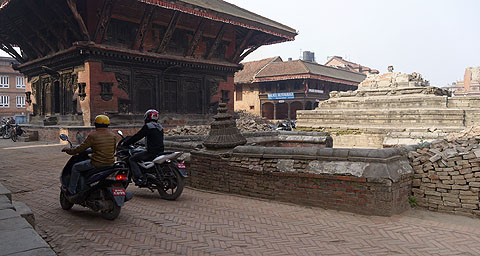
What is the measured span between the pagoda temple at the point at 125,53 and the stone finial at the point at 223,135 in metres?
9.93

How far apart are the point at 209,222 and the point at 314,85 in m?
32.6

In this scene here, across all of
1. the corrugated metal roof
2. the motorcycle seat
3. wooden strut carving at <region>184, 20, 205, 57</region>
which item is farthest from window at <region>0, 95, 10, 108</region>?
the motorcycle seat

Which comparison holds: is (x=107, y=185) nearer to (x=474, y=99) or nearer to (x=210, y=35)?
(x=474, y=99)

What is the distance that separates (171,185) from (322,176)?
9.08 ft

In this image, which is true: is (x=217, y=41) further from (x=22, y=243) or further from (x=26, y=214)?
(x=22, y=243)

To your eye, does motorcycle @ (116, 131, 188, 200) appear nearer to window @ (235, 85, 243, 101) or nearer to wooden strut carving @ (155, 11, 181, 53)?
wooden strut carving @ (155, 11, 181, 53)

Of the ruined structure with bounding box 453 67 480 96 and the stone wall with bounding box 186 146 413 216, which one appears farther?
the ruined structure with bounding box 453 67 480 96

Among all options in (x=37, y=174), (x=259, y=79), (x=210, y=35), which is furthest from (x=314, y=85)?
(x=37, y=174)

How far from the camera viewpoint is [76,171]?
16.5 feet

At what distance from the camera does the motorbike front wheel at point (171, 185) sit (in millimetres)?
6383

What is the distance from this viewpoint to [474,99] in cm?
1475

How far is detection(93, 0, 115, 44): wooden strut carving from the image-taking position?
50.7ft

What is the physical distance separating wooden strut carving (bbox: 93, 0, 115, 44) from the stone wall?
11.5 metres

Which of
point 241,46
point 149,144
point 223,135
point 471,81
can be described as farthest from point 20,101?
point 471,81
